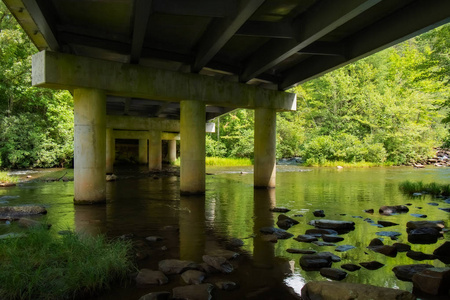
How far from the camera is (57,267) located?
4.88 meters

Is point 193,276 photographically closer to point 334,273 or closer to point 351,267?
point 334,273

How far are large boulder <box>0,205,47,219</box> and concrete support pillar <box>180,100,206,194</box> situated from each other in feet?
17.3

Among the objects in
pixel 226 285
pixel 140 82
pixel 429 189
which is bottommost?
pixel 226 285

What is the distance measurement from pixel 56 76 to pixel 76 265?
24.3ft

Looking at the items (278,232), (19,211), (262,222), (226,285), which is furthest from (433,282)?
(19,211)

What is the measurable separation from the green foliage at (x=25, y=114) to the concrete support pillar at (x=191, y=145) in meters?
19.7

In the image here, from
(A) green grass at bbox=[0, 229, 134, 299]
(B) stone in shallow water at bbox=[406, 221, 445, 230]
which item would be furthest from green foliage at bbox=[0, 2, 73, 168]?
(B) stone in shallow water at bbox=[406, 221, 445, 230]

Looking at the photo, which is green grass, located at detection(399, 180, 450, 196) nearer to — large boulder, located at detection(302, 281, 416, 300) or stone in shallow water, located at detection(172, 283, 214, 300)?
large boulder, located at detection(302, 281, 416, 300)

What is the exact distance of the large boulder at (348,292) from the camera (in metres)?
4.19

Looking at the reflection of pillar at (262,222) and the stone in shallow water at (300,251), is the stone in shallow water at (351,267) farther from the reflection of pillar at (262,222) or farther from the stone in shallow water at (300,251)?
the reflection of pillar at (262,222)

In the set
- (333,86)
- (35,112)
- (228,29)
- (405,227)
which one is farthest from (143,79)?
(333,86)

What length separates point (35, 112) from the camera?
105ft

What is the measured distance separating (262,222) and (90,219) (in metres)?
4.52

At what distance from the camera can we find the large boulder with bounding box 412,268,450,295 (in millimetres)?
4648
